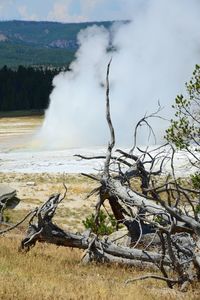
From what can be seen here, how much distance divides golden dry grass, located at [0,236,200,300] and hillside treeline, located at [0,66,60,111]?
90.6 meters

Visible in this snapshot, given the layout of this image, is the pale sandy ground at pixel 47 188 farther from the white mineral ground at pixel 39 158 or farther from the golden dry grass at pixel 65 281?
the golden dry grass at pixel 65 281

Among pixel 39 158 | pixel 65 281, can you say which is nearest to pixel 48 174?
pixel 39 158

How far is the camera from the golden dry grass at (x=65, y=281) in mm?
7337

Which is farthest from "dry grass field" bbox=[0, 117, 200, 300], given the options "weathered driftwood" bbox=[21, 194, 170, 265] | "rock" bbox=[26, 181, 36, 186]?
"rock" bbox=[26, 181, 36, 186]

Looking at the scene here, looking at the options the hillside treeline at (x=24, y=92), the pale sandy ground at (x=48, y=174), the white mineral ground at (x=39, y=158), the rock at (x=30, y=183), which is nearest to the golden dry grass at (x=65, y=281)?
the pale sandy ground at (x=48, y=174)

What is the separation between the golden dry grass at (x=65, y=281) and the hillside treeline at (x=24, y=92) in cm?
9062

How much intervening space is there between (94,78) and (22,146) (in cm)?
1691

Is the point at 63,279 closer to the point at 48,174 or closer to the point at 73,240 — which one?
the point at 73,240

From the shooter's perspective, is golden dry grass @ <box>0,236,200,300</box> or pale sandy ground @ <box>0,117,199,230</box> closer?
golden dry grass @ <box>0,236,200,300</box>

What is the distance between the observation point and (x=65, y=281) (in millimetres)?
8594

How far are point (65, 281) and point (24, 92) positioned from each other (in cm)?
9562

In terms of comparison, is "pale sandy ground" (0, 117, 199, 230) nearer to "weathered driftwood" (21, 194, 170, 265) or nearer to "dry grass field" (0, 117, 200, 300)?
"dry grass field" (0, 117, 200, 300)

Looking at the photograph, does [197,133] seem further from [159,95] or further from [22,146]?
[159,95]

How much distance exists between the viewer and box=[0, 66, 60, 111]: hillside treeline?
101438 mm
